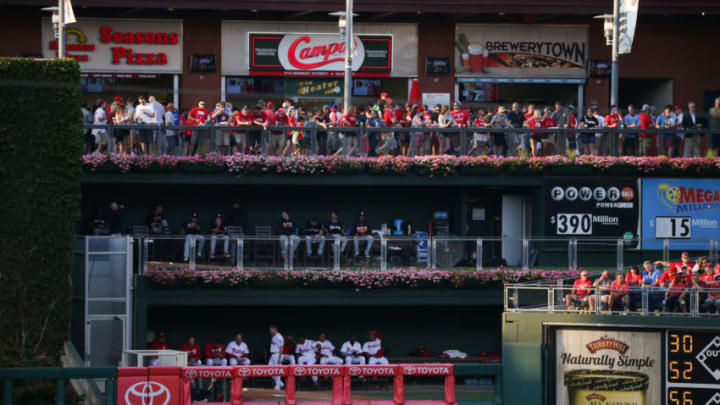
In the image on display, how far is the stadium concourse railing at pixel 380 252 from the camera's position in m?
29.6

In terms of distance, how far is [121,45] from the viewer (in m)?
37.7

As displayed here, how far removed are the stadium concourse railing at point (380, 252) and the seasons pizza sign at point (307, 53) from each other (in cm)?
877

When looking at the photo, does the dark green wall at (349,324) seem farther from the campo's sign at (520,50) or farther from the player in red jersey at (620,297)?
the campo's sign at (520,50)

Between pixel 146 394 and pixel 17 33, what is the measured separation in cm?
1762

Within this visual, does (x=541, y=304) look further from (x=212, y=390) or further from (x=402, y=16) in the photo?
(x=402, y=16)

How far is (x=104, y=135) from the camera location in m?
30.8

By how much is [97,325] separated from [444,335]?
9290mm

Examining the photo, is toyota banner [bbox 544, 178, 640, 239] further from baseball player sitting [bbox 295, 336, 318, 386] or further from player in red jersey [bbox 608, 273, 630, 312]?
player in red jersey [bbox 608, 273, 630, 312]

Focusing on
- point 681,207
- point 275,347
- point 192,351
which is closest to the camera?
point 275,347

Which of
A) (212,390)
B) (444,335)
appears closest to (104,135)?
(212,390)

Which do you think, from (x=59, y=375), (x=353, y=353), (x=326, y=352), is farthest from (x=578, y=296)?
(x=59, y=375)

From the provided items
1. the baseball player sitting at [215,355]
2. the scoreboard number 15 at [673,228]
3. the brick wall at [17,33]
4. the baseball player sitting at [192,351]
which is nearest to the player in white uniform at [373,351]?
the baseball player sitting at [215,355]

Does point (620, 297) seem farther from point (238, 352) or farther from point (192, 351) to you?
point (192, 351)

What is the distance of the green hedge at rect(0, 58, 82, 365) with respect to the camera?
88.1 feet
